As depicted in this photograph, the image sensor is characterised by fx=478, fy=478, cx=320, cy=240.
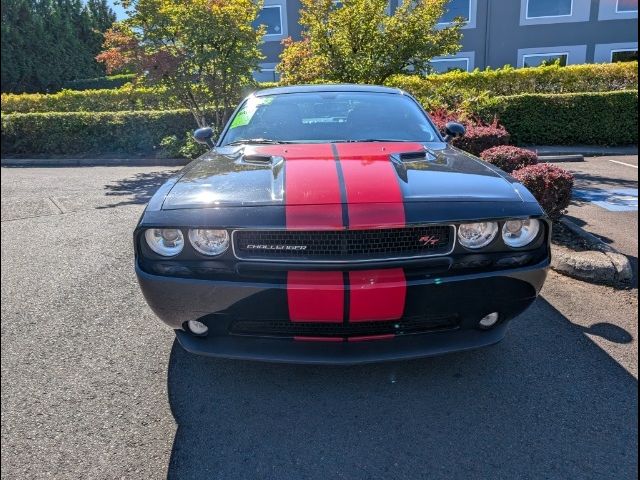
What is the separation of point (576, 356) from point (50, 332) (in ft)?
10.0

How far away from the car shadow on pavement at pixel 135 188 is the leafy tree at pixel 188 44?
2.17 meters

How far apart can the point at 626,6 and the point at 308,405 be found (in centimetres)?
2069

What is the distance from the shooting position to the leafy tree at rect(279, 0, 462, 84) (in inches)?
387

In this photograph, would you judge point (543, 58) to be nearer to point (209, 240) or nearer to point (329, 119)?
point (329, 119)

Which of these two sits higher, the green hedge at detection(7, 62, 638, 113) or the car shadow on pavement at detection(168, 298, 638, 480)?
the green hedge at detection(7, 62, 638, 113)

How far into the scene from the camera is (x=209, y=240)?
2.12 meters

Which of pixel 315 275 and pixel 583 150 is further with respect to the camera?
pixel 583 150

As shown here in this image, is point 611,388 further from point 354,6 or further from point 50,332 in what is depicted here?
point 354,6

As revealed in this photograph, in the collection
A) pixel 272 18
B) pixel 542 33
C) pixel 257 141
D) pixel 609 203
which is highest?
pixel 272 18

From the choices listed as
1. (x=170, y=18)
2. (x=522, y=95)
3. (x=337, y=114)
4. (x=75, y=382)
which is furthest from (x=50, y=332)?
(x=522, y=95)

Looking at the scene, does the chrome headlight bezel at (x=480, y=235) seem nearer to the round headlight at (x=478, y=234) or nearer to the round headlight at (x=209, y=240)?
the round headlight at (x=478, y=234)

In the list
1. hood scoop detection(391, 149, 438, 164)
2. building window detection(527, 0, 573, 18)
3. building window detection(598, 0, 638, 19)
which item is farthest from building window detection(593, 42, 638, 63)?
hood scoop detection(391, 149, 438, 164)

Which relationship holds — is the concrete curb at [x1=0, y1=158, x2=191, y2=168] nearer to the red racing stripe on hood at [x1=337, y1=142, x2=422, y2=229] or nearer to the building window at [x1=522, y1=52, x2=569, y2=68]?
the red racing stripe on hood at [x1=337, y1=142, x2=422, y2=229]

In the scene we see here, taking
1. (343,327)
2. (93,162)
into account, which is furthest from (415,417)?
(93,162)
